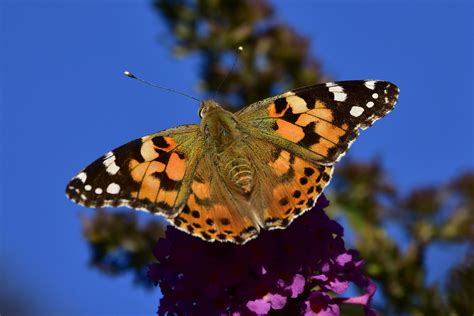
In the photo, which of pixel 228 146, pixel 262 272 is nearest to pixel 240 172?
pixel 228 146

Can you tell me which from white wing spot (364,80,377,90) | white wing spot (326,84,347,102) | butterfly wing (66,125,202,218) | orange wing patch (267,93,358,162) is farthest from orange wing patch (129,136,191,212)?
white wing spot (364,80,377,90)

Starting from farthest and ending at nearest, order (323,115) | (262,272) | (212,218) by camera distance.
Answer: (323,115) < (212,218) < (262,272)

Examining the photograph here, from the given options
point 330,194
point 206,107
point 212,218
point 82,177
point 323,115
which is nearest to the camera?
point 212,218

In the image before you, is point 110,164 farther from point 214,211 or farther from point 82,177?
point 214,211

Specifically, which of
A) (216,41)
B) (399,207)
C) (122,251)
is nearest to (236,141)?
(122,251)

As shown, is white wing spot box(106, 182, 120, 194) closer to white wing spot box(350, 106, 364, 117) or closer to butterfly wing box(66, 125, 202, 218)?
butterfly wing box(66, 125, 202, 218)

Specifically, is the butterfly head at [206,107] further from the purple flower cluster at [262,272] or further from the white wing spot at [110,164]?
the purple flower cluster at [262,272]

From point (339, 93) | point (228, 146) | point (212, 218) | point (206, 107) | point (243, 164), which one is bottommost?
point (212, 218)

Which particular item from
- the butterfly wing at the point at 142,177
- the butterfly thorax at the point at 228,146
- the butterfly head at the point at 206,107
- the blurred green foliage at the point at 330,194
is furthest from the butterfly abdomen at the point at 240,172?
the blurred green foliage at the point at 330,194
